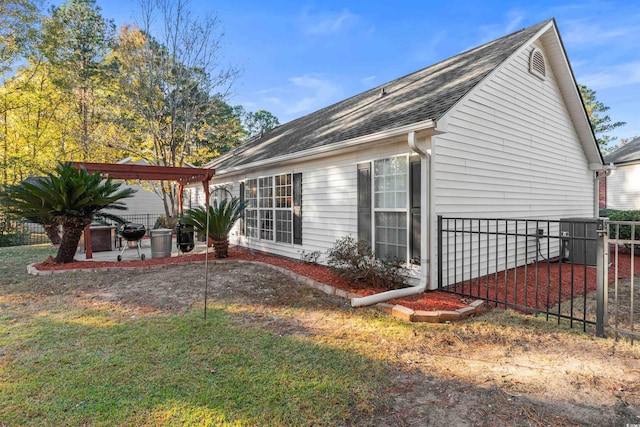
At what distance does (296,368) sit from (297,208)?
544 cm

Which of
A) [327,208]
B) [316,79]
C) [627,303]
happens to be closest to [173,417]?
[327,208]

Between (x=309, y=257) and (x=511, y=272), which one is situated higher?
(x=309, y=257)

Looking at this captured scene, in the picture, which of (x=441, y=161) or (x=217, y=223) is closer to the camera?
(x=441, y=161)

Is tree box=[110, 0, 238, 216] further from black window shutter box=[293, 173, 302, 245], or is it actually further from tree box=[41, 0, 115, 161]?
black window shutter box=[293, 173, 302, 245]

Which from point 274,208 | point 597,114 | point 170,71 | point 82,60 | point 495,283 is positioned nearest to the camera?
point 495,283

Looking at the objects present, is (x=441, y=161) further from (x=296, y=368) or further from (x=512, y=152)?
(x=296, y=368)

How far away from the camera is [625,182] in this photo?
1558 centimetres

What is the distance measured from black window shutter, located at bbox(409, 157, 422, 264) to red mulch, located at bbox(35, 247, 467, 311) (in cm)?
68

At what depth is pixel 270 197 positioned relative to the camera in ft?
29.6

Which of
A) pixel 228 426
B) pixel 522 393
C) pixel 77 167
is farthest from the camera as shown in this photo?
pixel 77 167

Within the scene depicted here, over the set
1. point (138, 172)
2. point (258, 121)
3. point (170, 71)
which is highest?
point (258, 121)

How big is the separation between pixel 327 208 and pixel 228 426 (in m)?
5.39

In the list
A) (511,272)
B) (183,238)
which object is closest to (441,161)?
(511,272)

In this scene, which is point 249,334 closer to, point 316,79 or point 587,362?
point 587,362
